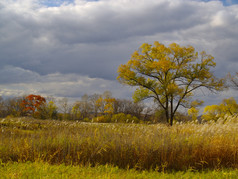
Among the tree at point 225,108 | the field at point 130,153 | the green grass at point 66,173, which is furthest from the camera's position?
the tree at point 225,108

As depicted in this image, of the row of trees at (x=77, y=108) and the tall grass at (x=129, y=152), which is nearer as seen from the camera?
the tall grass at (x=129, y=152)

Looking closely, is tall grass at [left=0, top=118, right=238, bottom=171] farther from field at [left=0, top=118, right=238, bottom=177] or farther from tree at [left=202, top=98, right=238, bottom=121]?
tree at [left=202, top=98, right=238, bottom=121]

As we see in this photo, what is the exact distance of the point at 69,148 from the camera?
22.7ft

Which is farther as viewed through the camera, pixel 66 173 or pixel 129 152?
pixel 129 152

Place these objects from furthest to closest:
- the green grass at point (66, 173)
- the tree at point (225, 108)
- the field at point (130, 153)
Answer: the tree at point (225, 108) < the field at point (130, 153) < the green grass at point (66, 173)

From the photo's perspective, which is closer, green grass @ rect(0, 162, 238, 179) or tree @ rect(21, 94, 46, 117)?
green grass @ rect(0, 162, 238, 179)

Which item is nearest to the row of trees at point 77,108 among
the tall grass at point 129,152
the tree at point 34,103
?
the tree at point 34,103

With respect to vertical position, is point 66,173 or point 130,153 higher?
point 130,153

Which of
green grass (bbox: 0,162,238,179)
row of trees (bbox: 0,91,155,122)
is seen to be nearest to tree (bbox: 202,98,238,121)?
row of trees (bbox: 0,91,155,122)

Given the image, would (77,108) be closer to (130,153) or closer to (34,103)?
(34,103)

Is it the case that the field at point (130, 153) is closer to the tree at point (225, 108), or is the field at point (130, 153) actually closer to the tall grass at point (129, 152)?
the tall grass at point (129, 152)

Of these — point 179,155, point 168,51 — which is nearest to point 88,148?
point 179,155

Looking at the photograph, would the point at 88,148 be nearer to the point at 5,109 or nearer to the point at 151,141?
the point at 151,141

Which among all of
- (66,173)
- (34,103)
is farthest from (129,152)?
(34,103)
